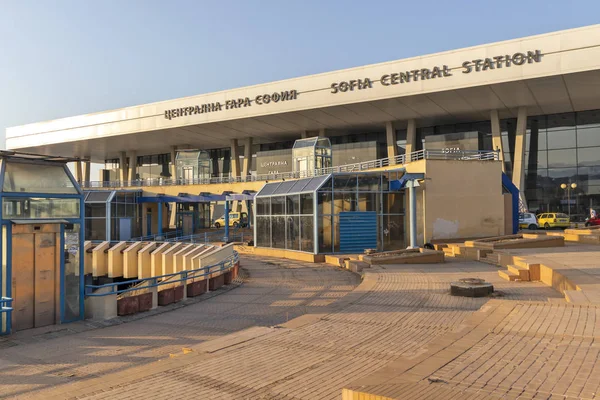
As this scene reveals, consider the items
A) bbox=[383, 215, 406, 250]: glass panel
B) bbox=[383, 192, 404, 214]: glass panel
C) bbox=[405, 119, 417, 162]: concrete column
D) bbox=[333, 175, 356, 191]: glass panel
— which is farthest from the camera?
bbox=[405, 119, 417, 162]: concrete column

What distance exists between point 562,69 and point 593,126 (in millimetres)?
12880

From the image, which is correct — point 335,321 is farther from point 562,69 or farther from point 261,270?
point 562,69

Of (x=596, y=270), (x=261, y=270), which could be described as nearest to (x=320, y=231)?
(x=261, y=270)

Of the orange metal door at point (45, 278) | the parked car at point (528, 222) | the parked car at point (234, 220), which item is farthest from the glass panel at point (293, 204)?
the parked car at point (234, 220)

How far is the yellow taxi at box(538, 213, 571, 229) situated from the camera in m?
42.2

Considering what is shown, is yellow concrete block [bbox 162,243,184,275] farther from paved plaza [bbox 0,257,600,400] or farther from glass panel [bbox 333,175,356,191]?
paved plaza [bbox 0,257,600,400]

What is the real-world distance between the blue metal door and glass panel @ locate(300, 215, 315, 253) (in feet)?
5.44

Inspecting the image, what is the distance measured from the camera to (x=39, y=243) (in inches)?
520

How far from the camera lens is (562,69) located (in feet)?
121

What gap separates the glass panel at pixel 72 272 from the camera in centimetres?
1361

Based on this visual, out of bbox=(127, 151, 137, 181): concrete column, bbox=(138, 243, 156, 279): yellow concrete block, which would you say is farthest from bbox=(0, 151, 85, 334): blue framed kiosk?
bbox=(127, 151, 137, 181): concrete column

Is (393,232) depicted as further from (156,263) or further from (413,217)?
(156,263)

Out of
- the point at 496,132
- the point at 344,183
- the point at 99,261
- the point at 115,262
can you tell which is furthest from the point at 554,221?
the point at 99,261

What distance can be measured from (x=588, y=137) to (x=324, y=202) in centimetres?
3243
